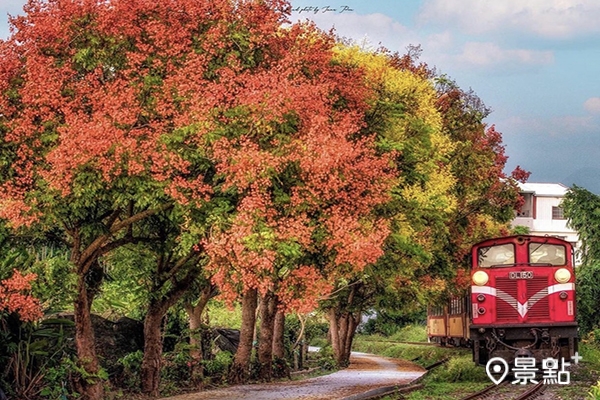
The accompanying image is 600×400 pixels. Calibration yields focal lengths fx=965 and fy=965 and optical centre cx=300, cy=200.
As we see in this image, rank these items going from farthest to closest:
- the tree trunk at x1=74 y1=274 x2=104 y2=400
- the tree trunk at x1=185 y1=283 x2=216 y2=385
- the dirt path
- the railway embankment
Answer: the tree trunk at x1=185 y1=283 x2=216 y2=385 → the dirt path → the railway embankment → the tree trunk at x1=74 y1=274 x2=104 y2=400

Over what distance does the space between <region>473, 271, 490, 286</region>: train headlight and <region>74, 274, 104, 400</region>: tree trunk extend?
10.1 m

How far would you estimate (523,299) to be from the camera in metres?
25.0

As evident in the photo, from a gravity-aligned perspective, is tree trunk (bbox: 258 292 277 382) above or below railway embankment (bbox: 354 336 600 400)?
above

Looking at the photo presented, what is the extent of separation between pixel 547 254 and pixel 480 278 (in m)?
1.84

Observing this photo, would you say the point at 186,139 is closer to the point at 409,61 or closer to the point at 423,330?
the point at 409,61

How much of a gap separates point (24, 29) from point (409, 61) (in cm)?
2095

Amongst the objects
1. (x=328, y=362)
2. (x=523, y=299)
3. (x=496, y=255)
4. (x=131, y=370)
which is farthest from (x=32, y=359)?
(x=328, y=362)

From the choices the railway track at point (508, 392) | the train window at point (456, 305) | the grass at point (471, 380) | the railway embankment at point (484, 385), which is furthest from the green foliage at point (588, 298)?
the railway track at point (508, 392)

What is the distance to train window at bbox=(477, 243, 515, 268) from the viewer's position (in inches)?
1001

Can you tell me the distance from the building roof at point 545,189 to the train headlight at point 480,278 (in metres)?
48.3

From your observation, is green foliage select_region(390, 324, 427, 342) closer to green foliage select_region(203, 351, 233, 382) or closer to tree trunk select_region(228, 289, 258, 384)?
green foliage select_region(203, 351, 233, 382)

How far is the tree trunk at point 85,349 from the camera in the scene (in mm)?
20703

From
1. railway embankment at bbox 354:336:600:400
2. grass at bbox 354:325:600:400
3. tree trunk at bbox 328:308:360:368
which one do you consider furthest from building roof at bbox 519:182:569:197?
railway embankment at bbox 354:336:600:400

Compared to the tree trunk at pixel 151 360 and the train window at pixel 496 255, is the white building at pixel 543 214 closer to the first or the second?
the train window at pixel 496 255
